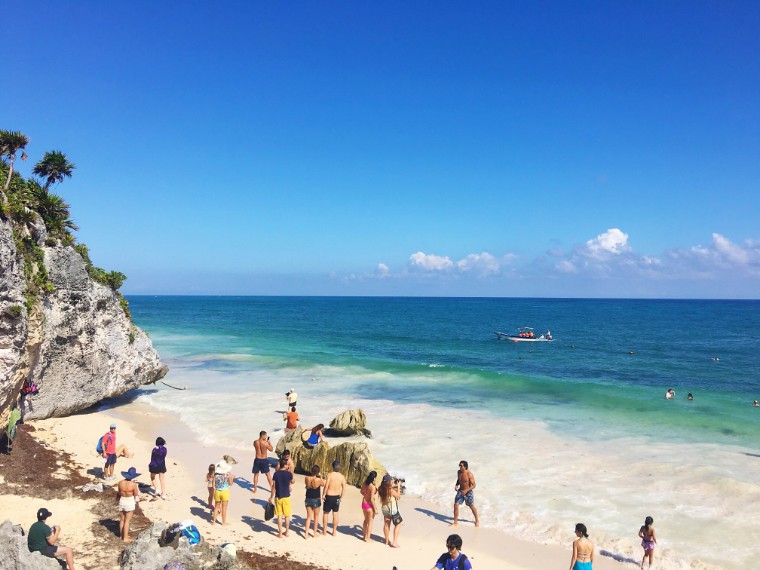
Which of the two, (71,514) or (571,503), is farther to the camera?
(571,503)

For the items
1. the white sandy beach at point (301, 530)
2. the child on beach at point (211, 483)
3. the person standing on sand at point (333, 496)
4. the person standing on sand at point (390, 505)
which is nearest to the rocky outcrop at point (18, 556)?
the white sandy beach at point (301, 530)

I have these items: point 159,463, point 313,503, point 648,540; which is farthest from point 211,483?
point 648,540

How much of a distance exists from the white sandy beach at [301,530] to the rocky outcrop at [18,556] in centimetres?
99

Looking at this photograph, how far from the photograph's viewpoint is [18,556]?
27.1ft

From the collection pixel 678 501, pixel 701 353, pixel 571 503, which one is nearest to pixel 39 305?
pixel 571 503

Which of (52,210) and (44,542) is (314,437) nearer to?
(44,542)

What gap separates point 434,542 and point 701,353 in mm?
55604

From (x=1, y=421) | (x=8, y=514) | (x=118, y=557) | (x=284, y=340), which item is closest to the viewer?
(x=118, y=557)

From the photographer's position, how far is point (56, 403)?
19.6 metres

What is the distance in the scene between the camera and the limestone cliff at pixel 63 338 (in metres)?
13.5

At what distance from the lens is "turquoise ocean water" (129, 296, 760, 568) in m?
14.0

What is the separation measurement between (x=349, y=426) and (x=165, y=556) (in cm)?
1168

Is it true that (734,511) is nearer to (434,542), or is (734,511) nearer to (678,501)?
(678,501)

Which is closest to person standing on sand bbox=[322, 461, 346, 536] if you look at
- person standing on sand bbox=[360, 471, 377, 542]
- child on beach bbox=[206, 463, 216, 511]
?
person standing on sand bbox=[360, 471, 377, 542]
